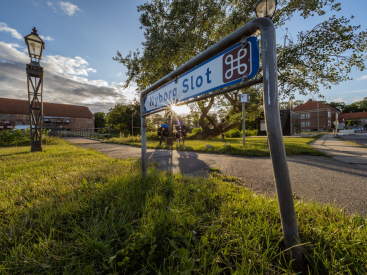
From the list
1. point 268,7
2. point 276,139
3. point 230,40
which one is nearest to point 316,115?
point 268,7

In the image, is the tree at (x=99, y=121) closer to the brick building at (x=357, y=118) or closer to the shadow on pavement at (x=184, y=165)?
the shadow on pavement at (x=184, y=165)

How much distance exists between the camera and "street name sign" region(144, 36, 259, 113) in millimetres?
1121

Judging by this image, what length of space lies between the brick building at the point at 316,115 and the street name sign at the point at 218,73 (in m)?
76.9

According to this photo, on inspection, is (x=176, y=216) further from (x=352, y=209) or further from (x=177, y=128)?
(x=177, y=128)

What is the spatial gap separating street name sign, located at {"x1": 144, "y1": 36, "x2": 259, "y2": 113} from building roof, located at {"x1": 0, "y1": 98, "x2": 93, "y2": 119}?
233ft

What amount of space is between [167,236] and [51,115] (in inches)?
2919

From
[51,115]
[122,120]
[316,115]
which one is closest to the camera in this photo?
[122,120]

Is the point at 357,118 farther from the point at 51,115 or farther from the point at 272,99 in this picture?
the point at 51,115

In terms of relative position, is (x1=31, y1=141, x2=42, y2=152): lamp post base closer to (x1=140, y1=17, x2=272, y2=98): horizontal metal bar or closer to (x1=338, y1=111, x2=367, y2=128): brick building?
(x1=140, y1=17, x2=272, y2=98): horizontal metal bar

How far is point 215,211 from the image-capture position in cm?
163

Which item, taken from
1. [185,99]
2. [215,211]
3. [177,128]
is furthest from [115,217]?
[177,128]

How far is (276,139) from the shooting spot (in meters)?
1.05

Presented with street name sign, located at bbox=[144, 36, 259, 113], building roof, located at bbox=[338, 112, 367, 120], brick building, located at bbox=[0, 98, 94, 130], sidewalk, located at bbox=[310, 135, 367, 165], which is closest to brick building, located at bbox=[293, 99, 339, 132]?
building roof, located at bbox=[338, 112, 367, 120]

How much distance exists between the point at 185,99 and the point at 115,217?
1315mm
